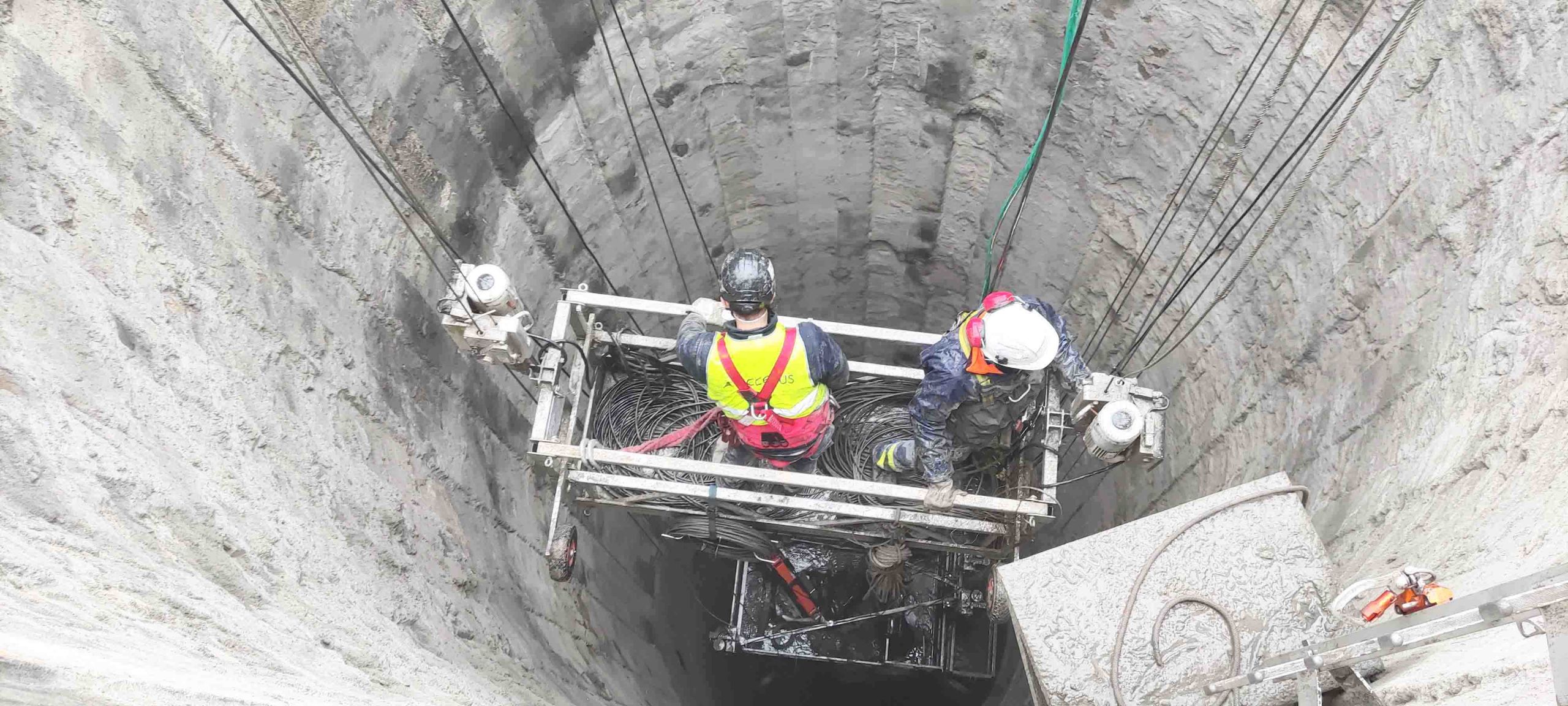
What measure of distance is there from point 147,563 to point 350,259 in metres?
1.92

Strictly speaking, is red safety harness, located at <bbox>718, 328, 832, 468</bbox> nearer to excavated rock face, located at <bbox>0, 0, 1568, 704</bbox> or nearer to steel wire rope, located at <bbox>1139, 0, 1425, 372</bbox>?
excavated rock face, located at <bbox>0, 0, 1568, 704</bbox>

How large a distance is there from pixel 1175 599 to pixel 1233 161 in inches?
114

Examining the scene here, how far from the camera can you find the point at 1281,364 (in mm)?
4980

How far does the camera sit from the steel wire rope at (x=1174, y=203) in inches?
189

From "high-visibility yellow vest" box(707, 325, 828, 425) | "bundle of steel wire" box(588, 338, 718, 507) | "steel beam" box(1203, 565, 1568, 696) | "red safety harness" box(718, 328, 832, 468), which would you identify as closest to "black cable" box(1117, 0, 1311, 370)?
"red safety harness" box(718, 328, 832, 468)

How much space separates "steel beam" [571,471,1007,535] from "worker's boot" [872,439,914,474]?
0.35 meters

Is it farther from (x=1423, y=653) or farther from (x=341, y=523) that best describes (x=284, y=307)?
(x=1423, y=653)

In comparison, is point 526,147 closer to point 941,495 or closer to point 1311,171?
point 941,495

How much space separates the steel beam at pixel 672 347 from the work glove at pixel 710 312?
564mm

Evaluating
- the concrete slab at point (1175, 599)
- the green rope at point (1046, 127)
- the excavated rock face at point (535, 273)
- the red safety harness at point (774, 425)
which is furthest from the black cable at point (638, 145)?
the concrete slab at point (1175, 599)

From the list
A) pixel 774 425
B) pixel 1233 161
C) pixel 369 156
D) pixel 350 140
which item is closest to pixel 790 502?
pixel 774 425

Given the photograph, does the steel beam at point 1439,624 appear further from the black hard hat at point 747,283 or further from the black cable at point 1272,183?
the black cable at point 1272,183

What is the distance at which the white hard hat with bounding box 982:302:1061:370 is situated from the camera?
3.97 m

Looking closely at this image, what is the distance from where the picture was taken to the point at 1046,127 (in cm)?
569
